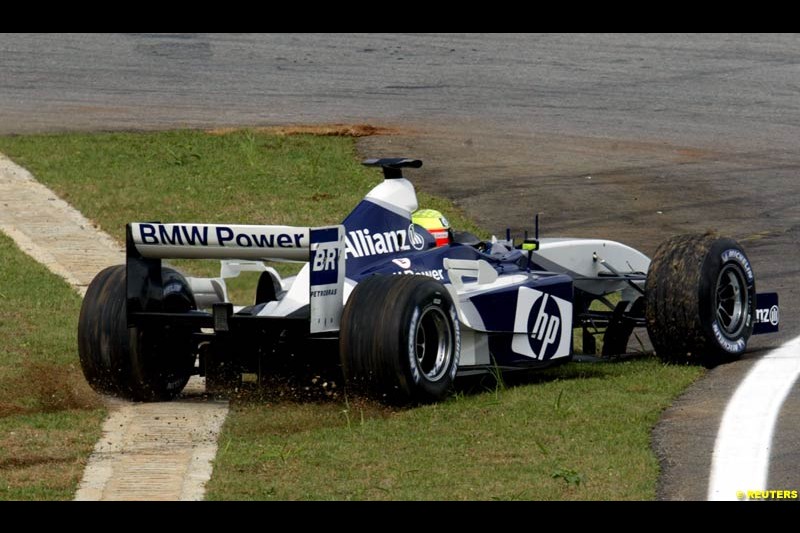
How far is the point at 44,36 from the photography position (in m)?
31.9

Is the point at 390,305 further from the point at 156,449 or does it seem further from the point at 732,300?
the point at 732,300

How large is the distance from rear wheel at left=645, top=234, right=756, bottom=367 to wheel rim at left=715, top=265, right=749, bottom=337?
0.01 meters

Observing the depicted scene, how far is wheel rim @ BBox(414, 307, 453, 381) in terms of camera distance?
11352 mm

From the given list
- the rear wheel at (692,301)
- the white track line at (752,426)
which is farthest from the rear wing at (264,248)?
the rear wheel at (692,301)

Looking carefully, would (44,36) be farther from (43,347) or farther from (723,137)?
(43,347)

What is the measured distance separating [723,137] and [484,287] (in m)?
14.0

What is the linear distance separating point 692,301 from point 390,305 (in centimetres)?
278

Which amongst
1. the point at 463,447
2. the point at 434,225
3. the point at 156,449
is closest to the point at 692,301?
the point at 434,225

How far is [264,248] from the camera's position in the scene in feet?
35.9

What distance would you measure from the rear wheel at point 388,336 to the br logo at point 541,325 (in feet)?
3.74

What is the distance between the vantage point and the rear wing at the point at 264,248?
10812mm

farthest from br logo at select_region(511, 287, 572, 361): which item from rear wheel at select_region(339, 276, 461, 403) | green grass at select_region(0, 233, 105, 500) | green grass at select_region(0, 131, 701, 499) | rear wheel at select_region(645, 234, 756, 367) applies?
green grass at select_region(0, 233, 105, 500)

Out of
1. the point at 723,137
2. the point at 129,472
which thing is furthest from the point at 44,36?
the point at 129,472

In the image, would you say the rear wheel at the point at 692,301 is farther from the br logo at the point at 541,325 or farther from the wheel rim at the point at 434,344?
the wheel rim at the point at 434,344
